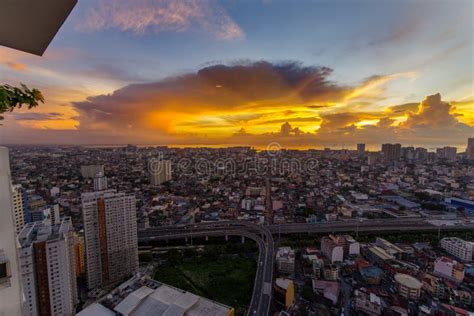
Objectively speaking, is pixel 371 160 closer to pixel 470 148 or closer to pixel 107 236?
pixel 470 148

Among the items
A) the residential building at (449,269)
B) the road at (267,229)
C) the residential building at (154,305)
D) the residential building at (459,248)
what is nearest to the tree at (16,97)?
the residential building at (154,305)

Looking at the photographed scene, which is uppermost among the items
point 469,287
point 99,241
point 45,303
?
point 99,241

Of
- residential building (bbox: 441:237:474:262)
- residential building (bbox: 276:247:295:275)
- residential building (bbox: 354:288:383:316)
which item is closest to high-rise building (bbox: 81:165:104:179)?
residential building (bbox: 276:247:295:275)

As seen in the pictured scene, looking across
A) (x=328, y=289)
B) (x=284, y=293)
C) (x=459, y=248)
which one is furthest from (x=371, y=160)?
(x=284, y=293)

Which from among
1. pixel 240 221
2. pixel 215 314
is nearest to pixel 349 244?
pixel 240 221

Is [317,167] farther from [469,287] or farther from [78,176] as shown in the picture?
[78,176]

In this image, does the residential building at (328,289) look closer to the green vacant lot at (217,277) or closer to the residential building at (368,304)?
the residential building at (368,304)

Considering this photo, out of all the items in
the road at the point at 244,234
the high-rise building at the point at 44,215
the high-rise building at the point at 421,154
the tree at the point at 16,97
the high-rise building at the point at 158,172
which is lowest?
the road at the point at 244,234
